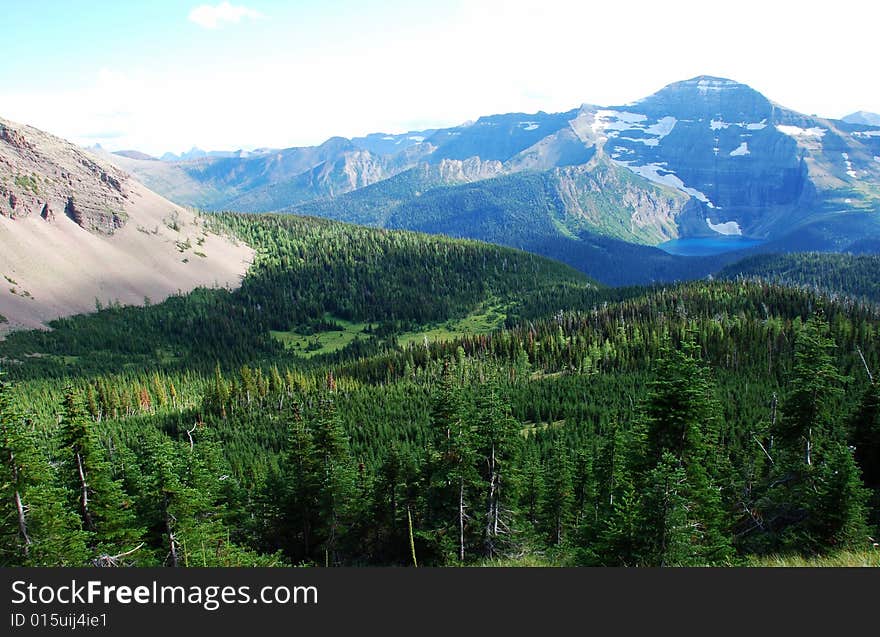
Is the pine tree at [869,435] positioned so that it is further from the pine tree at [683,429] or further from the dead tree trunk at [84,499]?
the dead tree trunk at [84,499]

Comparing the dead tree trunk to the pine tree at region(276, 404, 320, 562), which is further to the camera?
the pine tree at region(276, 404, 320, 562)

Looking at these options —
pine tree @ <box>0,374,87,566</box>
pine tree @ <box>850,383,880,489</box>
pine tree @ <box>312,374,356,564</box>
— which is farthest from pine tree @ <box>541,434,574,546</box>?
pine tree @ <box>0,374,87,566</box>

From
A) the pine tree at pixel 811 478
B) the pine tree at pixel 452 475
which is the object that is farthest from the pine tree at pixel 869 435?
the pine tree at pixel 452 475

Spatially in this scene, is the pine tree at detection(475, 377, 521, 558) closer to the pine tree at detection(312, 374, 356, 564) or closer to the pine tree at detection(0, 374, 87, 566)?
the pine tree at detection(312, 374, 356, 564)

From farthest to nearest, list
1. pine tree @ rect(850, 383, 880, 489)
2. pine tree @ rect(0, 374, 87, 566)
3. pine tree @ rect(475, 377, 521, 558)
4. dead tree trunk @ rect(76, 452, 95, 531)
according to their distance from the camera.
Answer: pine tree @ rect(850, 383, 880, 489), pine tree @ rect(475, 377, 521, 558), dead tree trunk @ rect(76, 452, 95, 531), pine tree @ rect(0, 374, 87, 566)

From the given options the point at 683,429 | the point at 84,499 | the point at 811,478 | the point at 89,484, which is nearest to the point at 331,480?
the point at 89,484

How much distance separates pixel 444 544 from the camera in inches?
1332

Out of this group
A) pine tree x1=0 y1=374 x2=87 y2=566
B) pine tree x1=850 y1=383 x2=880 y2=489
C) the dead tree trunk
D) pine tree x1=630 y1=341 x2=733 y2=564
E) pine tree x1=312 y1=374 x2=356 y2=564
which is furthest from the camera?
pine tree x1=312 y1=374 x2=356 y2=564

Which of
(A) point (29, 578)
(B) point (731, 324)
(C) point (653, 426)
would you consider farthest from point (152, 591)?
(B) point (731, 324)

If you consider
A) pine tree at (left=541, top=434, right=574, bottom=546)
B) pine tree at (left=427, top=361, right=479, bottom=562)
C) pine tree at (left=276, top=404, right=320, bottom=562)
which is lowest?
pine tree at (left=541, top=434, right=574, bottom=546)

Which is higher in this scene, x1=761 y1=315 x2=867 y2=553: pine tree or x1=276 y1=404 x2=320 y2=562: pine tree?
x1=761 y1=315 x2=867 y2=553: pine tree

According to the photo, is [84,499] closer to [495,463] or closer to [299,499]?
[299,499]

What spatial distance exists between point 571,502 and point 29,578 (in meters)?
47.7

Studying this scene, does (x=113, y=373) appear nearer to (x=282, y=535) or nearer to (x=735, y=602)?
(x=282, y=535)
